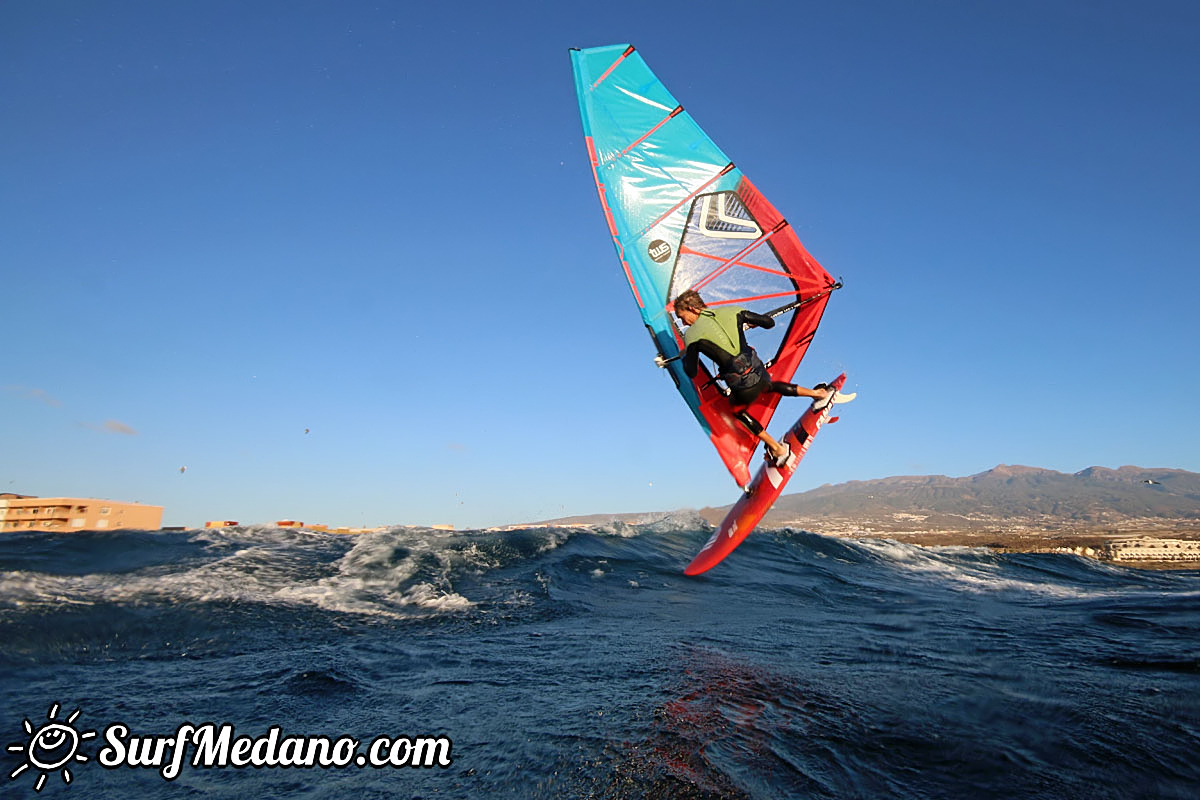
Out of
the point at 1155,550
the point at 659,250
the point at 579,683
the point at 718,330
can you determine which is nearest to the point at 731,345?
the point at 718,330

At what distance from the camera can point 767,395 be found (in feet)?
30.1

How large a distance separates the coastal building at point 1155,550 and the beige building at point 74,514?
44.1 metres

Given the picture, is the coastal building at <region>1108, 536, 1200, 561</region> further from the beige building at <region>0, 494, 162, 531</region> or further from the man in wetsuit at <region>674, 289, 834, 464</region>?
the beige building at <region>0, 494, 162, 531</region>

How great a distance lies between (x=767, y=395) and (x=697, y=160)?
12.1 ft

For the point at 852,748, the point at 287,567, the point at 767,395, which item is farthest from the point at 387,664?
the point at 767,395

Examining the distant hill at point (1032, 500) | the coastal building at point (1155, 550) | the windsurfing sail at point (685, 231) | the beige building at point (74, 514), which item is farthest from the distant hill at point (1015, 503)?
the windsurfing sail at point (685, 231)

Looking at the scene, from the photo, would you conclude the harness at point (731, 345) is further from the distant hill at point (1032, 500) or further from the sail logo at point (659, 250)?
the distant hill at point (1032, 500)

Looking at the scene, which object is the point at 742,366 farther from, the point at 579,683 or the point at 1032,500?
the point at 1032,500

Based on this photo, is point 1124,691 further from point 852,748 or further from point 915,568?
point 915,568

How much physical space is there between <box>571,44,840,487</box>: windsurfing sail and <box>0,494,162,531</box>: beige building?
124 feet

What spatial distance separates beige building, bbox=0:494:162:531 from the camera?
35.2 m

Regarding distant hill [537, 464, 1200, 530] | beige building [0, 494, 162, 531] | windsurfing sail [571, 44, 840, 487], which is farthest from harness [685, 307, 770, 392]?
distant hill [537, 464, 1200, 530]

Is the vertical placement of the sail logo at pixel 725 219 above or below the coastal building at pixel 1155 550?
above

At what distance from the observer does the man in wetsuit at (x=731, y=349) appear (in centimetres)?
780
